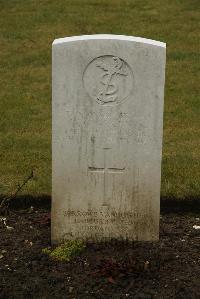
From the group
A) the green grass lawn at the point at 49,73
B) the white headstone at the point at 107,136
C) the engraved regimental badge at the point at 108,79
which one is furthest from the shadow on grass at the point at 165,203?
the engraved regimental badge at the point at 108,79

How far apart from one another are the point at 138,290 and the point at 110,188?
2.93ft

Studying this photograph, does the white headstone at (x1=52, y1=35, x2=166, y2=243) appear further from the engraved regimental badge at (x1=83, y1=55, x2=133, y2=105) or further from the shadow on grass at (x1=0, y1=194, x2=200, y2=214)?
the shadow on grass at (x1=0, y1=194, x2=200, y2=214)

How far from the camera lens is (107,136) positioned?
17.4 feet

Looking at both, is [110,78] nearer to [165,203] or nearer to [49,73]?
[165,203]

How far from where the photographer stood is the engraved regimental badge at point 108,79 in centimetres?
516

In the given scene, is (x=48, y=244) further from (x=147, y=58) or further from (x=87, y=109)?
(x=147, y=58)

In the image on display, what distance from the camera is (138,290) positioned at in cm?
486

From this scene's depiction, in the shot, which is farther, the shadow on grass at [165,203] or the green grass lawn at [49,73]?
the green grass lawn at [49,73]

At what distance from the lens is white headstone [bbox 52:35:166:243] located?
5.14m

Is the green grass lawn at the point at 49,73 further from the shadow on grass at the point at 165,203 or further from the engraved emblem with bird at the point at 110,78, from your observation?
the engraved emblem with bird at the point at 110,78

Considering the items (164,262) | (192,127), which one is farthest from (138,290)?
(192,127)

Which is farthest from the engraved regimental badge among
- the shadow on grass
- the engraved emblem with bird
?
the shadow on grass

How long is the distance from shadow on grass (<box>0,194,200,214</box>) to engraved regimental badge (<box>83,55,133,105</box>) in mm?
1461

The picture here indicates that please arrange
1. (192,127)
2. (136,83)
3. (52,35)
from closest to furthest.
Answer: (136,83)
(192,127)
(52,35)
